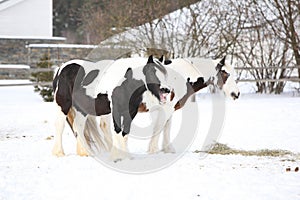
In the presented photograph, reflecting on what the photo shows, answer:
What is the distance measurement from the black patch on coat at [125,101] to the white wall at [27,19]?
18.8m

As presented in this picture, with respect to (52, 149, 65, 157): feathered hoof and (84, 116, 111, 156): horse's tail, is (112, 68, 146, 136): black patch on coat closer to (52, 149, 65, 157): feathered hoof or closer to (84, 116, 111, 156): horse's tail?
(84, 116, 111, 156): horse's tail

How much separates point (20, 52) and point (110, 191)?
18673mm

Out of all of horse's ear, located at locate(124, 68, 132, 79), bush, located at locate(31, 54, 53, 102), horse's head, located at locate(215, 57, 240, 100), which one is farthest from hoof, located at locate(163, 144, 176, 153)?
bush, located at locate(31, 54, 53, 102)

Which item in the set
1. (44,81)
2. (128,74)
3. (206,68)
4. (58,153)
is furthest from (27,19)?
(128,74)

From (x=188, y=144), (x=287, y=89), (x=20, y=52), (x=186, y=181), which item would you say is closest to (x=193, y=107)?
(x=188, y=144)

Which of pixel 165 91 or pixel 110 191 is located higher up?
pixel 165 91

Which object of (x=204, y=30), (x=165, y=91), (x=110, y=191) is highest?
(x=204, y=30)

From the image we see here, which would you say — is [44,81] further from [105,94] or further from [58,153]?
[105,94]

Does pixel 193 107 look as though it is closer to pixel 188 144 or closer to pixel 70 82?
pixel 188 144

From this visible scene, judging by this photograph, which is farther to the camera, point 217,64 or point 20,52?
point 20,52

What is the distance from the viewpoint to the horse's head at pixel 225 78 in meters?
6.79

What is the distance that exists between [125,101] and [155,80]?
443 mm

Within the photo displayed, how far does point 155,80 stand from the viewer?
19.1ft

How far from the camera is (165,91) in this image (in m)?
5.82
